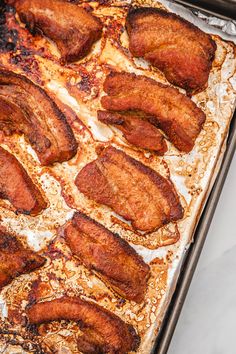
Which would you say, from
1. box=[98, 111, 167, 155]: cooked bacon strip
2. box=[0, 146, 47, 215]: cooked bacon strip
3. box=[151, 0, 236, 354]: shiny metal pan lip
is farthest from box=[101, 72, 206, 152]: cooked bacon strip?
box=[0, 146, 47, 215]: cooked bacon strip

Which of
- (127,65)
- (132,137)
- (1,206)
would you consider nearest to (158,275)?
(132,137)

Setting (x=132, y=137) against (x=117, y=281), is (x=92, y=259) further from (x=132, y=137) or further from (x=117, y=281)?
(x=132, y=137)

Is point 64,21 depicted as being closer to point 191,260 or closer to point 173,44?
point 173,44

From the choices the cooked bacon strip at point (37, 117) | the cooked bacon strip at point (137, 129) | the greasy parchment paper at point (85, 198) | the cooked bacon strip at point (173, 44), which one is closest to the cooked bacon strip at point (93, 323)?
the greasy parchment paper at point (85, 198)

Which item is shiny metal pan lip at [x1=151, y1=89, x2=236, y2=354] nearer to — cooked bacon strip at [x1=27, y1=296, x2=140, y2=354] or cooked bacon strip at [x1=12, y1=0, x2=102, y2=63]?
cooked bacon strip at [x1=27, y1=296, x2=140, y2=354]

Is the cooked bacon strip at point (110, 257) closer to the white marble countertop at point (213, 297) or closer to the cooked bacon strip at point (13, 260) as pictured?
the cooked bacon strip at point (13, 260)

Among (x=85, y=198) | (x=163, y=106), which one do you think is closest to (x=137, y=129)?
(x=163, y=106)

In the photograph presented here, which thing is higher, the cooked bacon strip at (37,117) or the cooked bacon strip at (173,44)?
the cooked bacon strip at (173,44)
